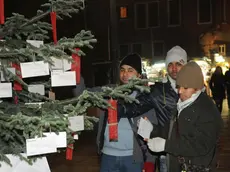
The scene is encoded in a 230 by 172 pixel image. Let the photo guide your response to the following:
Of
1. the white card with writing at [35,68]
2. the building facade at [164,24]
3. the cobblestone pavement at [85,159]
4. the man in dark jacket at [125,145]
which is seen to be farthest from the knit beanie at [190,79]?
the building facade at [164,24]

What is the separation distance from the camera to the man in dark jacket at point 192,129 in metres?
3.25

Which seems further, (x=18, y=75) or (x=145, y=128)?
(x=145, y=128)

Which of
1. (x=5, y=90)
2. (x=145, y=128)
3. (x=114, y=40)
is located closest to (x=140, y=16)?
(x=114, y=40)

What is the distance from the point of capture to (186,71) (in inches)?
136

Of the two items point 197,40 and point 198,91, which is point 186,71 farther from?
point 197,40

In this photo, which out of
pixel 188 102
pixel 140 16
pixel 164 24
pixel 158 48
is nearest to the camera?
pixel 188 102

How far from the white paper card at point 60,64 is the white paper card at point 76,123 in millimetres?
339

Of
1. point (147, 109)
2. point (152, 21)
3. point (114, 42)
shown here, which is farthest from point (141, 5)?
point (147, 109)

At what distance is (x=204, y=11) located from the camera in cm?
3394

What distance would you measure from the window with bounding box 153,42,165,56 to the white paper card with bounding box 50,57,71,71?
32321mm

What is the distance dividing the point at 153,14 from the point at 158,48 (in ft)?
10.0

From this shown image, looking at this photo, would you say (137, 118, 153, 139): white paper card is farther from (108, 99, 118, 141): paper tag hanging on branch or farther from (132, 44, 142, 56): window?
(132, 44, 142, 56): window

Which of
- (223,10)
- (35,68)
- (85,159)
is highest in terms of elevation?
(223,10)

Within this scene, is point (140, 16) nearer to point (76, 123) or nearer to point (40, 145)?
point (76, 123)
